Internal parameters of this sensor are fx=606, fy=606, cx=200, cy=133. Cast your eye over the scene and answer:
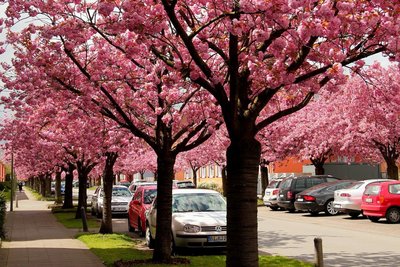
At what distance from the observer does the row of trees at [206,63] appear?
289 inches

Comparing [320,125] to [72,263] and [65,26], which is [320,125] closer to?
[72,263]

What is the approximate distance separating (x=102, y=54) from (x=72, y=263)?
4.42 m

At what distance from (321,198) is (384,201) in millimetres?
5810

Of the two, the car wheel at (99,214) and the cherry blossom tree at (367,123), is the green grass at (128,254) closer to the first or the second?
the car wheel at (99,214)

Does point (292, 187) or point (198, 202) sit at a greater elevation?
point (292, 187)

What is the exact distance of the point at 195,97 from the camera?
43.9ft

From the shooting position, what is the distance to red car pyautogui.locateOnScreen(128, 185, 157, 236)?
19.2 m

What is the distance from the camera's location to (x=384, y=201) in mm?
21312

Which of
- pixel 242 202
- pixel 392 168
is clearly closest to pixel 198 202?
pixel 242 202

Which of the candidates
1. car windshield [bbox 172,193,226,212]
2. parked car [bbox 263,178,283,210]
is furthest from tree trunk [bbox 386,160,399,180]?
car windshield [bbox 172,193,226,212]

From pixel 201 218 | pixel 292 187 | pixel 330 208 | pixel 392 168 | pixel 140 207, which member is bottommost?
pixel 330 208

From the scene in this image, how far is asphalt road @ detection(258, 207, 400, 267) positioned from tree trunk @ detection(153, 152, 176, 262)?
317 centimetres

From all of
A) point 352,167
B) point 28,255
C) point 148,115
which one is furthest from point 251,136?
point 352,167

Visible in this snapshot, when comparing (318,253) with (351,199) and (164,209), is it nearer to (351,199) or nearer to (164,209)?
(164,209)
